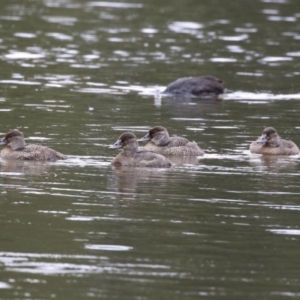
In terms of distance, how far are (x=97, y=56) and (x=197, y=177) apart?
19.7m

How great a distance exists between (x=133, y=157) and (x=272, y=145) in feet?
11.2

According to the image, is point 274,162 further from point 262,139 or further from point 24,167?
point 24,167

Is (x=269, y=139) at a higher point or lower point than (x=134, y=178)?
higher

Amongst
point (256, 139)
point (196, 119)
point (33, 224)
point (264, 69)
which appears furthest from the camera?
point (264, 69)

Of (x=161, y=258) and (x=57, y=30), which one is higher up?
(x=57, y=30)

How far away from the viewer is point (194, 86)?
30703mm

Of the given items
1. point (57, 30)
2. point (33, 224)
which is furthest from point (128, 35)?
point (33, 224)

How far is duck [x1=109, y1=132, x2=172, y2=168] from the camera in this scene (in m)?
19.7

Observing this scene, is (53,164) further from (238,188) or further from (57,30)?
(57,30)

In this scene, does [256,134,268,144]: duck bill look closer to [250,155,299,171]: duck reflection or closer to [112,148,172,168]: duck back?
→ [250,155,299,171]: duck reflection

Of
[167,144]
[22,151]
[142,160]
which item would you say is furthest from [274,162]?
[22,151]

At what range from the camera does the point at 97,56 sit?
3772 centimetres

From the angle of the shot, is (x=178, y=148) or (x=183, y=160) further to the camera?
(x=178, y=148)

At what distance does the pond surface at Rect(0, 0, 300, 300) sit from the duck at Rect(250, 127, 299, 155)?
0.85 feet
